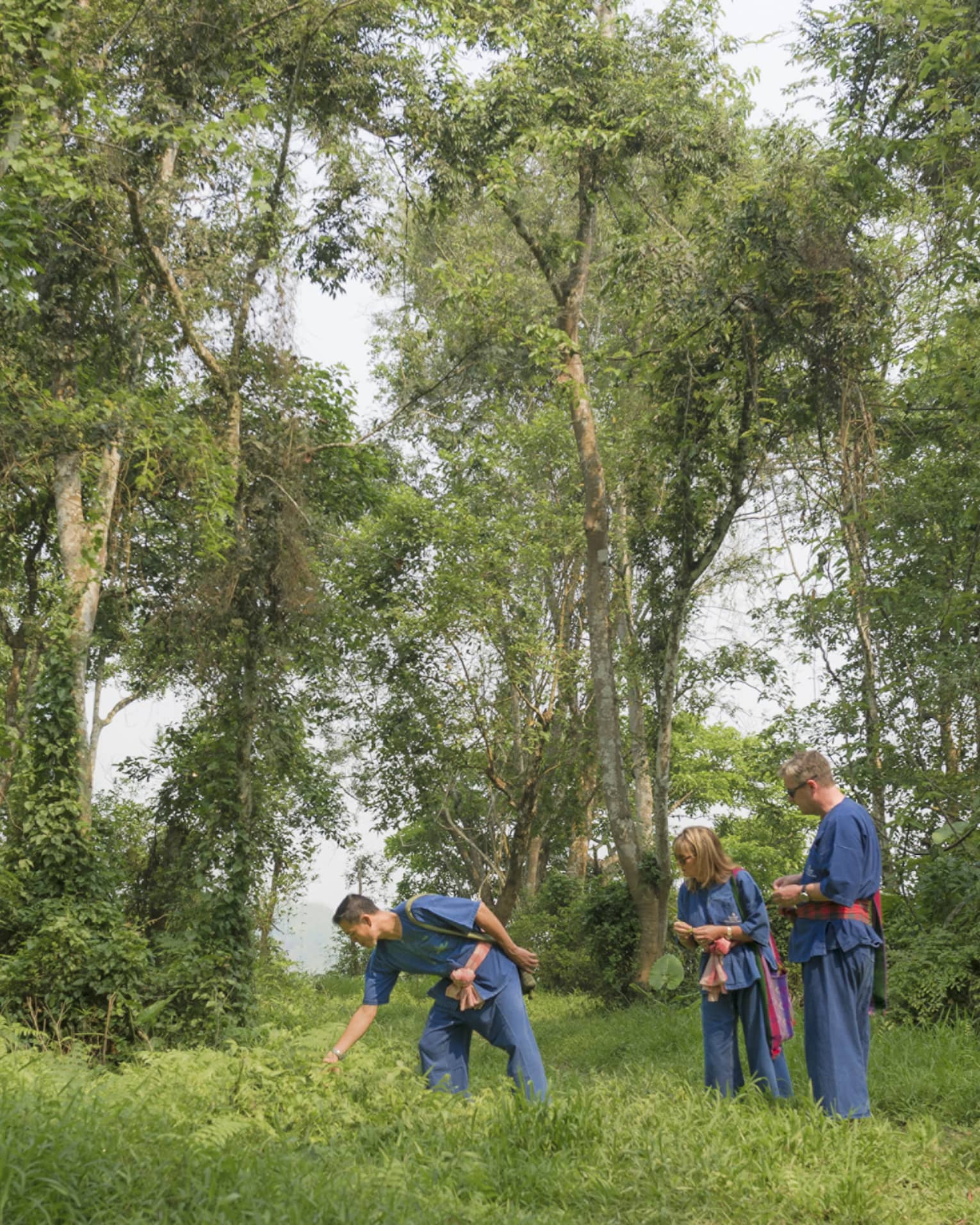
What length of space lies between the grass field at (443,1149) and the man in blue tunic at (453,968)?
0.20 m

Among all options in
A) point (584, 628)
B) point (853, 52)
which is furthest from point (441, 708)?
point (853, 52)

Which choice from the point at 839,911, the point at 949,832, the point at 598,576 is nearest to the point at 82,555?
the point at 598,576

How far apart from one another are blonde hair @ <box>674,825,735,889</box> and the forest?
3.60 ft

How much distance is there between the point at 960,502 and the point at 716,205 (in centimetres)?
447

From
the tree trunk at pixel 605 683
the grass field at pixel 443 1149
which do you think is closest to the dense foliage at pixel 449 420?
the tree trunk at pixel 605 683

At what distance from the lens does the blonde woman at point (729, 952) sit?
5.75 m

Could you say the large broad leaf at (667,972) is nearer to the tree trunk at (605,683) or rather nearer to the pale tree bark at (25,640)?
the tree trunk at (605,683)

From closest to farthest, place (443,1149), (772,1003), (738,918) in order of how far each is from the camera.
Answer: (443,1149) → (772,1003) → (738,918)

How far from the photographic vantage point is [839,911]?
5.30 metres

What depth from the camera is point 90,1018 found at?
10758 millimetres

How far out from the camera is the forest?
32.6ft

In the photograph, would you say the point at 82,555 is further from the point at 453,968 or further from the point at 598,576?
the point at 453,968

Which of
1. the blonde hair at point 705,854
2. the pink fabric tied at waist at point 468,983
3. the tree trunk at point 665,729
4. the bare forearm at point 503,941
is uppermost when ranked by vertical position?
the tree trunk at point 665,729

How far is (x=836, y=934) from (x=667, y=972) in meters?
5.89
